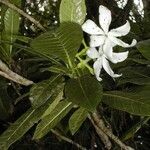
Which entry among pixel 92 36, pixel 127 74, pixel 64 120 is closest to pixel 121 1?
pixel 64 120

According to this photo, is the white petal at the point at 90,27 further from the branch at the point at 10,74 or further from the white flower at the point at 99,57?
the branch at the point at 10,74

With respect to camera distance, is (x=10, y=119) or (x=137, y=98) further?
(x=10, y=119)

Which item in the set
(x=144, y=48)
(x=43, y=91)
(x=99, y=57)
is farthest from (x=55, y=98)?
(x=144, y=48)

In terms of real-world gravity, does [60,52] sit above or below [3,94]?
above

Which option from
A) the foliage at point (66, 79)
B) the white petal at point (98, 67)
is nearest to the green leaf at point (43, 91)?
the foliage at point (66, 79)

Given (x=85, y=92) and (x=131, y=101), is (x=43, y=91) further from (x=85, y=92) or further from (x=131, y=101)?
(x=131, y=101)

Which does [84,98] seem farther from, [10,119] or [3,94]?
[10,119]
